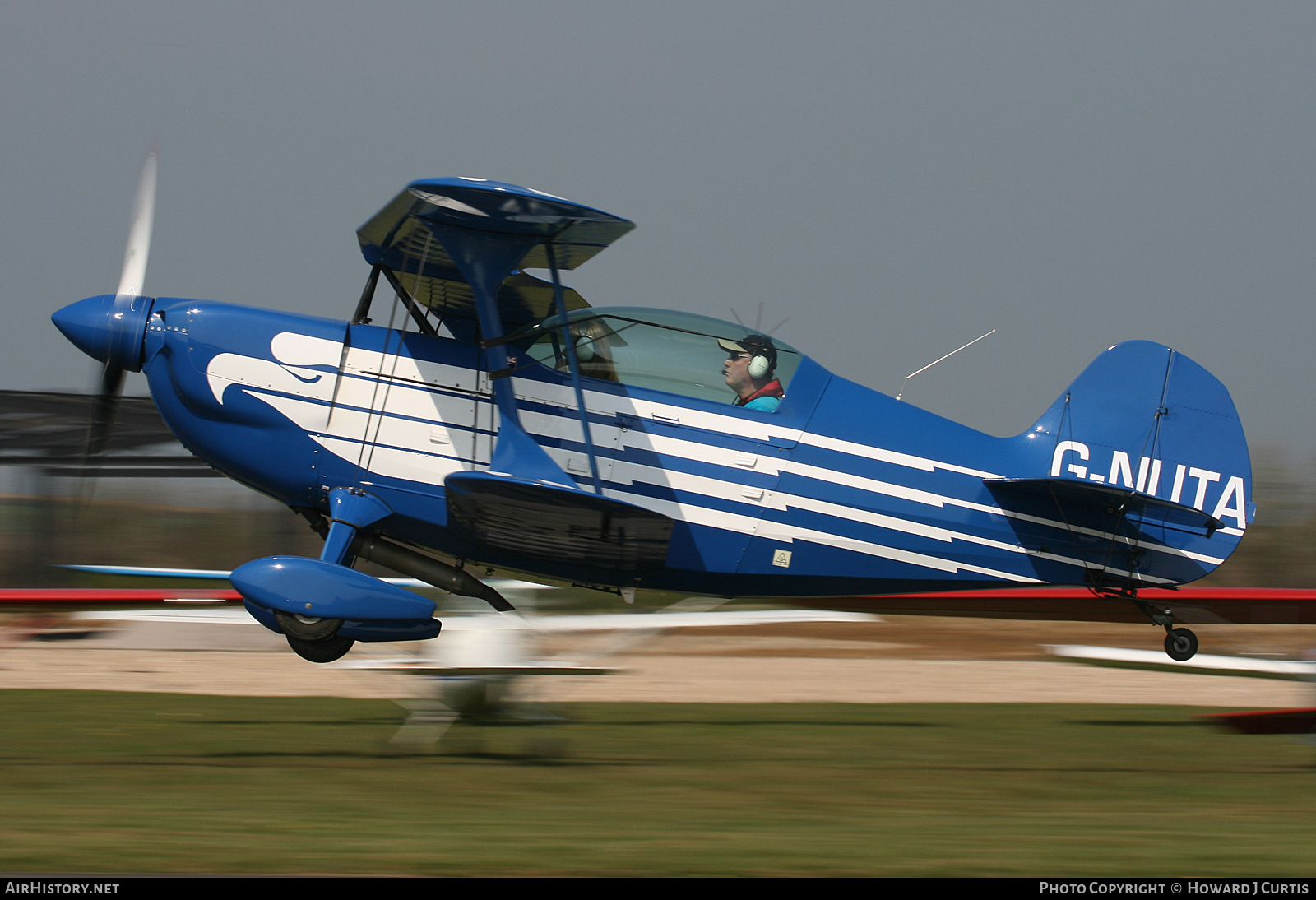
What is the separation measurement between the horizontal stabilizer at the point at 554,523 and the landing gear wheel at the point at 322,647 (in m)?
0.94

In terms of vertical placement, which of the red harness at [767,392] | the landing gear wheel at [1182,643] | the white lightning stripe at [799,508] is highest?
the red harness at [767,392]

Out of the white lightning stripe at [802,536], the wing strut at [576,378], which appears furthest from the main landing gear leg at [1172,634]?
the wing strut at [576,378]

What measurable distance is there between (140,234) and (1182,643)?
740 cm

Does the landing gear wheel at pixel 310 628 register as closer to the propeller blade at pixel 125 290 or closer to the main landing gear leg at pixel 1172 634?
the propeller blade at pixel 125 290

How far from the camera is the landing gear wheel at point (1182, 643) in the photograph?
8133mm

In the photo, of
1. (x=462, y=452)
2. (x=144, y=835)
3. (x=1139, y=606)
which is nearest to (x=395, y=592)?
(x=462, y=452)

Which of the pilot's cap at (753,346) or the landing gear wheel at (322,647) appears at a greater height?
the pilot's cap at (753,346)

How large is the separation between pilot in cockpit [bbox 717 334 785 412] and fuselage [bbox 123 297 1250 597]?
0.08 meters

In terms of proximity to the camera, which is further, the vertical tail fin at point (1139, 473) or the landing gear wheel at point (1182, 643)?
the landing gear wheel at point (1182, 643)

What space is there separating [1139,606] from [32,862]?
256 inches

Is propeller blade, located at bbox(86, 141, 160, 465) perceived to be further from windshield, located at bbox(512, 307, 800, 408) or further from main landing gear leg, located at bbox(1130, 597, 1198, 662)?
main landing gear leg, located at bbox(1130, 597, 1198, 662)

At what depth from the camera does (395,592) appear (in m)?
6.77

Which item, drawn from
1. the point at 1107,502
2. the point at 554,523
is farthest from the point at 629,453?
the point at 1107,502

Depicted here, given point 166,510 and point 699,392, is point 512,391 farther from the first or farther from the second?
point 166,510
